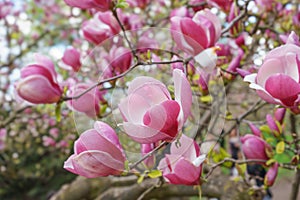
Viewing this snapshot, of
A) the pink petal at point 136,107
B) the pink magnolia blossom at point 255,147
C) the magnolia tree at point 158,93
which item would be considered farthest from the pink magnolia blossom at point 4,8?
the pink petal at point 136,107

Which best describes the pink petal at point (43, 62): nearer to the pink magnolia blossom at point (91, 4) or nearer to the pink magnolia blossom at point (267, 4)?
the pink magnolia blossom at point (91, 4)

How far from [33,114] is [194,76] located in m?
2.35

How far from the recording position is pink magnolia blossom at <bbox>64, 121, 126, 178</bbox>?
2.02 feet

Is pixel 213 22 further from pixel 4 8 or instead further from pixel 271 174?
pixel 4 8

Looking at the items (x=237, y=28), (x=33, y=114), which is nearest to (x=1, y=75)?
(x=33, y=114)

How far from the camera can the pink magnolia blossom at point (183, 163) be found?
64 cm

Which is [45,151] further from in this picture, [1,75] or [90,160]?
[90,160]

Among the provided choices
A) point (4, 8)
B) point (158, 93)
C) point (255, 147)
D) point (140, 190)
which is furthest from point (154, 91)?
point (4, 8)

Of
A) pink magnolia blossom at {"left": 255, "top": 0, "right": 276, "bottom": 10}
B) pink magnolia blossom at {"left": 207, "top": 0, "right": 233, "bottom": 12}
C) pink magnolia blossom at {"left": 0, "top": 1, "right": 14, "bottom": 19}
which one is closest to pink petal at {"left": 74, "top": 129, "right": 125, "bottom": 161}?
pink magnolia blossom at {"left": 207, "top": 0, "right": 233, "bottom": 12}

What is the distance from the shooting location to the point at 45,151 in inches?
237

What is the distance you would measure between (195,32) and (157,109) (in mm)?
286

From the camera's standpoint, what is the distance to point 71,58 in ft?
3.51

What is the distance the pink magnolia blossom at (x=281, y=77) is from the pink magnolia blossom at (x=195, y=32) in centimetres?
17

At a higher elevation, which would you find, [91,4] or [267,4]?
[91,4]
